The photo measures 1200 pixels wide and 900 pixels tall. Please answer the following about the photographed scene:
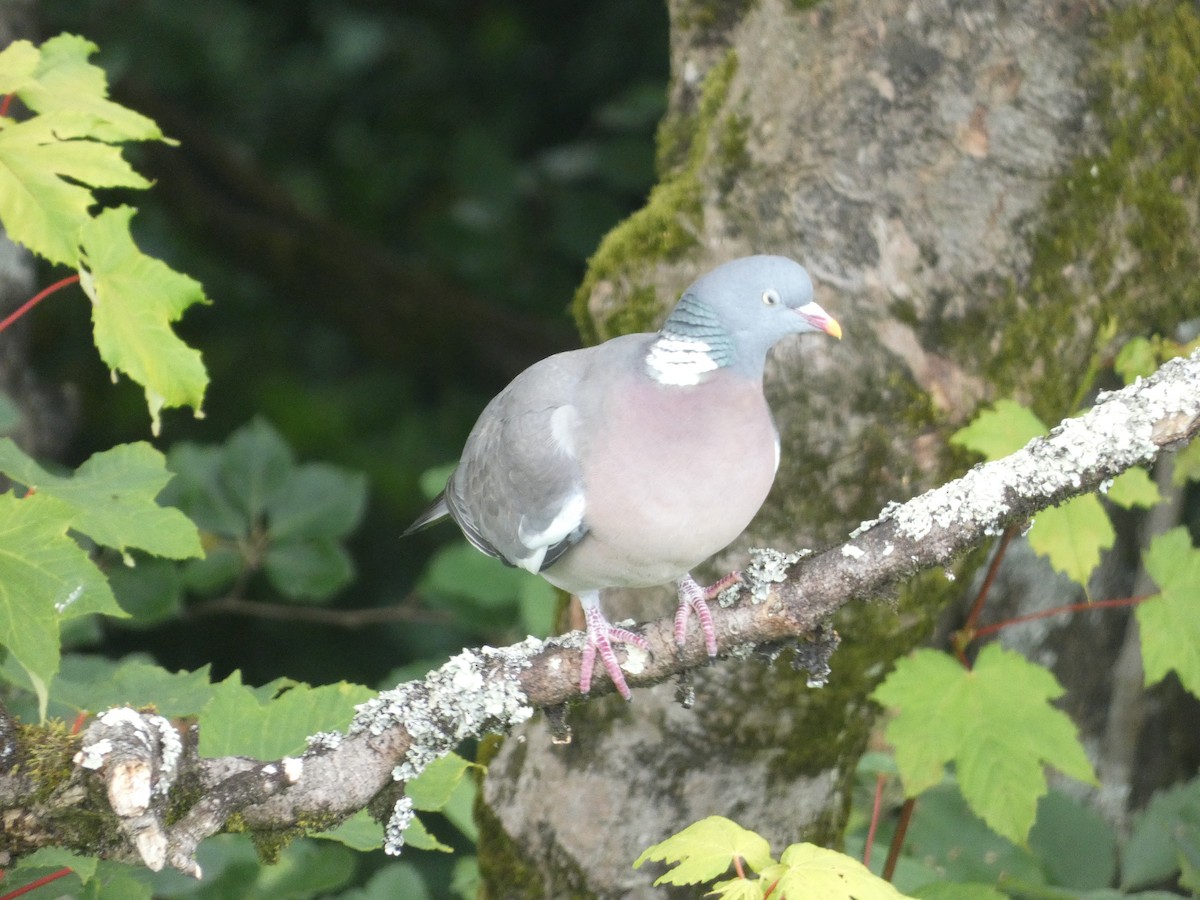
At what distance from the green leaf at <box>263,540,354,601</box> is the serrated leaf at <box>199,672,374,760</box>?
1.50 metres

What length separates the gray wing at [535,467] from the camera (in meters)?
1.85

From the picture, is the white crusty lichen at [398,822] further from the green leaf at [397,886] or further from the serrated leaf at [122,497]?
the green leaf at [397,886]

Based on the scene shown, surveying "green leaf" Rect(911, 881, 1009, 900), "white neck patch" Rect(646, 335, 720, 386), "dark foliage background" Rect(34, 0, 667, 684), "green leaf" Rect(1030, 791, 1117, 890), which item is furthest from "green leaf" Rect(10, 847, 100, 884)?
"dark foliage background" Rect(34, 0, 667, 684)

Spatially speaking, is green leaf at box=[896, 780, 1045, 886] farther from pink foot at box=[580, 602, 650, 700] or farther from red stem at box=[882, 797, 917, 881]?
pink foot at box=[580, 602, 650, 700]

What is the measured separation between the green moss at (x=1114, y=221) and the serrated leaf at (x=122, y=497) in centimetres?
128

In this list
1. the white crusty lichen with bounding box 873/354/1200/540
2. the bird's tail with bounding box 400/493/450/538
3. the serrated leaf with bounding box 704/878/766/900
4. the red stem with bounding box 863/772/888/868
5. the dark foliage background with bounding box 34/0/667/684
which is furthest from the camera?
the dark foliage background with bounding box 34/0/667/684

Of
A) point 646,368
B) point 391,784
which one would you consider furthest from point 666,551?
point 391,784

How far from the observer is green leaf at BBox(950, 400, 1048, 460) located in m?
1.86

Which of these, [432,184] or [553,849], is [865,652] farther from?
[432,184]

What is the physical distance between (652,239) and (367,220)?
265 centimetres

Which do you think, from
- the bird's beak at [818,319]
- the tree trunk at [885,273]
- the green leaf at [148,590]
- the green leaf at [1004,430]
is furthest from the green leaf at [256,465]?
the green leaf at [1004,430]

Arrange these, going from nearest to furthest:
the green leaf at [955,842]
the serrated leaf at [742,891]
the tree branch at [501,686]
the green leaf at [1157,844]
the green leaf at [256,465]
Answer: the serrated leaf at [742,891] → the tree branch at [501,686] → the green leaf at [1157,844] → the green leaf at [955,842] → the green leaf at [256,465]

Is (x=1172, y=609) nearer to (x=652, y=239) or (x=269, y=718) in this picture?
(x=652, y=239)

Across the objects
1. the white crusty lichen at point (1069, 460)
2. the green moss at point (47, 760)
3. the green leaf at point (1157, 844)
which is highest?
the white crusty lichen at point (1069, 460)
